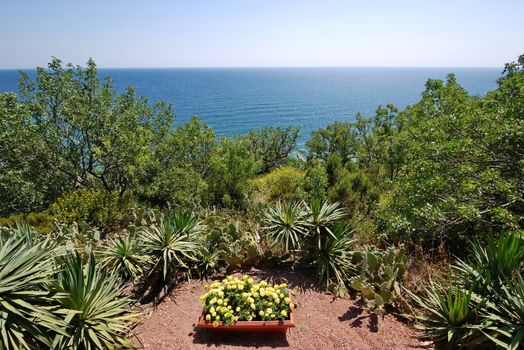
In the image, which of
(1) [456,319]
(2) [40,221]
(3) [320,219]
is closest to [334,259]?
(3) [320,219]

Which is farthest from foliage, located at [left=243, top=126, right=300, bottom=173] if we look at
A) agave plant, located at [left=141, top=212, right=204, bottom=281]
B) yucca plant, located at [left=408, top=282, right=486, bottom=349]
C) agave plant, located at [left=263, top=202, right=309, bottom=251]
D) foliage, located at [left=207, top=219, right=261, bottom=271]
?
yucca plant, located at [left=408, top=282, right=486, bottom=349]

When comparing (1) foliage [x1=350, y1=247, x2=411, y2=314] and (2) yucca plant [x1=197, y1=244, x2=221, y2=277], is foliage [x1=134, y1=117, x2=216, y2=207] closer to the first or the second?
(2) yucca plant [x1=197, y1=244, x2=221, y2=277]

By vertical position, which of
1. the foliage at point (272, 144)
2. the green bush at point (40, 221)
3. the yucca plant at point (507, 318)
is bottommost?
the foliage at point (272, 144)

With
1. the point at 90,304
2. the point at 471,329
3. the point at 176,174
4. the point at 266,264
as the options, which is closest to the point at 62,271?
the point at 90,304

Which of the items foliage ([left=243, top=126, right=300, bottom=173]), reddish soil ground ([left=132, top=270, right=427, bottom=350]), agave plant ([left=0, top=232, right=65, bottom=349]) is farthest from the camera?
foliage ([left=243, top=126, right=300, bottom=173])

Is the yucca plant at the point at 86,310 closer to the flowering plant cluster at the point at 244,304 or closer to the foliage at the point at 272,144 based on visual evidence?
the flowering plant cluster at the point at 244,304

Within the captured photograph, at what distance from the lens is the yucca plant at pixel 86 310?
439 centimetres

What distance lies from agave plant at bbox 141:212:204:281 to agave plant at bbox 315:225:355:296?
2506 millimetres

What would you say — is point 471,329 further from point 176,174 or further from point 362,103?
point 362,103

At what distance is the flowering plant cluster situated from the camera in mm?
5035

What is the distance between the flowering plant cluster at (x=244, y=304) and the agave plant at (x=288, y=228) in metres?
1.28

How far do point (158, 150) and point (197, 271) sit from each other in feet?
26.2

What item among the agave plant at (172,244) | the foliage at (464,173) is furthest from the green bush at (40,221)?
the foliage at (464,173)

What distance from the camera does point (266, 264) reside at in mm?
7230
